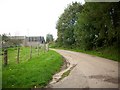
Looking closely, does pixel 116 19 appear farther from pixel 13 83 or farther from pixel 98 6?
pixel 13 83

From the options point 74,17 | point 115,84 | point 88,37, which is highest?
point 74,17

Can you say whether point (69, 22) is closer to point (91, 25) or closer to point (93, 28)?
point (93, 28)

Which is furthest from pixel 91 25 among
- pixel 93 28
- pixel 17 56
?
pixel 17 56

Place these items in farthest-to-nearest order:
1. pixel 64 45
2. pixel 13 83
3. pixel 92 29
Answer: pixel 64 45 → pixel 92 29 → pixel 13 83

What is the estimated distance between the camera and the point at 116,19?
27.7 meters

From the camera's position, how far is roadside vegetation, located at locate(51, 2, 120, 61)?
27.0 metres

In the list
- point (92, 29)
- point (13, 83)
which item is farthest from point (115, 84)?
point (92, 29)

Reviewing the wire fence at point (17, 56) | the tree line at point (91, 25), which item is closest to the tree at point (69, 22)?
the tree line at point (91, 25)

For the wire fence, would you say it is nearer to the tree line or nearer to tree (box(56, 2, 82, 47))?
the tree line

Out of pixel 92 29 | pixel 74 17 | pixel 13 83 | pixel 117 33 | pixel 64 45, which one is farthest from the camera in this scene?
pixel 64 45

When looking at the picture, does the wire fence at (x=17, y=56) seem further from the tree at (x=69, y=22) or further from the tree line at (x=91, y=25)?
the tree at (x=69, y=22)

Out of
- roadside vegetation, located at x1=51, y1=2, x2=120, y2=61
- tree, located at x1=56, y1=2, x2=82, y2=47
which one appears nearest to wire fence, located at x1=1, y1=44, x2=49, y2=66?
roadside vegetation, located at x1=51, y1=2, x2=120, y2=61

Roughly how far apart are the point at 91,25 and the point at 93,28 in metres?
0.93

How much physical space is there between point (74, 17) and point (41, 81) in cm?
5878
